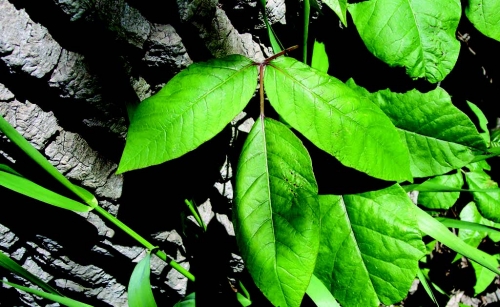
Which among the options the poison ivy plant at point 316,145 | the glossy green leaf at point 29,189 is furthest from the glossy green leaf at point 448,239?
the glossy green leaf at point 29,189

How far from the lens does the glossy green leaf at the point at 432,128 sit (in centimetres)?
105

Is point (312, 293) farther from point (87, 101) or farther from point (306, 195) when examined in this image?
point (87, 101)

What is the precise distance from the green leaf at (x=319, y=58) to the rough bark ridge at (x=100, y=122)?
0.13 metres

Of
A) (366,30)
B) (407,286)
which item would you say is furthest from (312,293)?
(366,30)

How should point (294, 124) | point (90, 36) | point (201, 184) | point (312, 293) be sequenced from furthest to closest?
point (201, 184) < point (312, 293) < point (90, 36) < point (294, 124)

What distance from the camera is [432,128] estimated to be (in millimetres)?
1059

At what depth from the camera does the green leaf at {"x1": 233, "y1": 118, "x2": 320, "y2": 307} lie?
751mm

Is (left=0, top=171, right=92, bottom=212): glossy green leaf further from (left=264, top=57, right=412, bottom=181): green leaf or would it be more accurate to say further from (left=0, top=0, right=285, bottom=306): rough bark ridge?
(left=264, top=57, right=412, bottom=181): green leaf

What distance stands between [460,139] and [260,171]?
633 mm

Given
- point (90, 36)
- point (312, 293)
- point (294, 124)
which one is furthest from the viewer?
point (312, 293)

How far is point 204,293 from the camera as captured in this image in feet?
4.06

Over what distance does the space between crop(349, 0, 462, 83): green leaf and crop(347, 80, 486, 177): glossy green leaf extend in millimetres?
117

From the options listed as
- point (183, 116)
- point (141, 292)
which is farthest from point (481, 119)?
point (141, 292)

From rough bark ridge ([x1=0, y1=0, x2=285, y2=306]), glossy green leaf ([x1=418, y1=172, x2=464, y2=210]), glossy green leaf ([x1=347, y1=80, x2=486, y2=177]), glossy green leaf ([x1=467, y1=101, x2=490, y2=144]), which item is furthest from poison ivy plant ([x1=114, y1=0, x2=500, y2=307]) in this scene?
glossy green leaf ([x1=467, y1=101, x2=490, y2=144])
